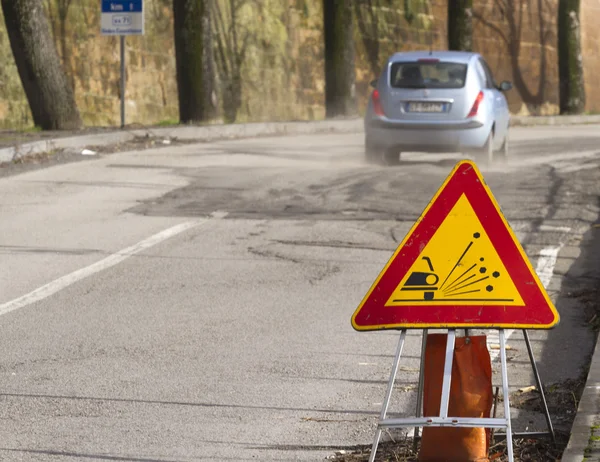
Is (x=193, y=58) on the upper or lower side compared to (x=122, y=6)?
lower

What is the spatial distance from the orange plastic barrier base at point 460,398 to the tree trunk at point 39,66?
57.0 ft

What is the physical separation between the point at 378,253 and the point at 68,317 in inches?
137

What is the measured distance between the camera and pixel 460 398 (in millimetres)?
4965

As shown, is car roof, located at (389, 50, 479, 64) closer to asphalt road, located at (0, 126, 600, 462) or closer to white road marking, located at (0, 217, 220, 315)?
asphalt road, located at (0, 126, 600, 462)

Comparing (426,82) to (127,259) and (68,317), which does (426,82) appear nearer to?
(127,259)

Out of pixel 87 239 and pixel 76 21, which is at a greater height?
pixel 76 21

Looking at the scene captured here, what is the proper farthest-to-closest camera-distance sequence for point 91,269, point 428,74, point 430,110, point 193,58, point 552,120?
point 552,120, point 193,58, point 428,74, point 430,110, point 91,269

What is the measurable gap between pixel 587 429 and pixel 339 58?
25.3 m

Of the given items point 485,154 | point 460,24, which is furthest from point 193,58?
point 460,24

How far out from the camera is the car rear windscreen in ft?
60.2

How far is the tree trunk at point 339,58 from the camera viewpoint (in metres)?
29.9

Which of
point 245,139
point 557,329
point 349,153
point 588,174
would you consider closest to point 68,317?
point 557,329

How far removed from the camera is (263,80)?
32.3 meters

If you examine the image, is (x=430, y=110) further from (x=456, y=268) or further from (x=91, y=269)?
(x=456, y=268)
